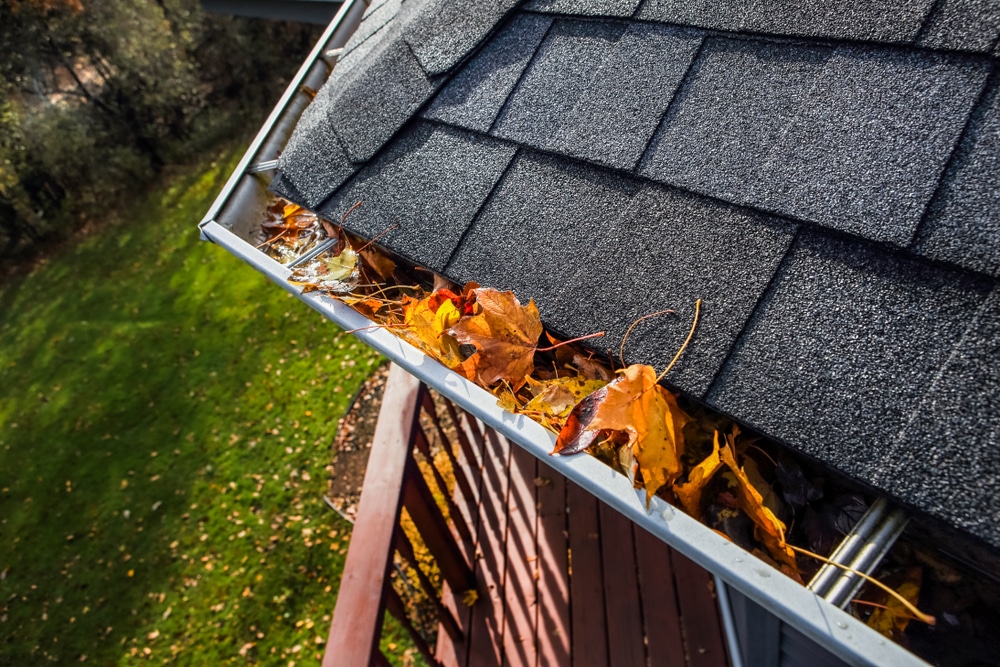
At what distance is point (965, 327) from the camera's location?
87cm

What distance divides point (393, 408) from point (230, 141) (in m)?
10.7

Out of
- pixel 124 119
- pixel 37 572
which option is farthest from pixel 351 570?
pixel 124 119

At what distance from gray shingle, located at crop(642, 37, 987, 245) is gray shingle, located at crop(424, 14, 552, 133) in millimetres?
521

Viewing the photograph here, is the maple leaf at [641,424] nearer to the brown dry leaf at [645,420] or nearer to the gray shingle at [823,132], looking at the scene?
the brown dry leaf at [645,420]

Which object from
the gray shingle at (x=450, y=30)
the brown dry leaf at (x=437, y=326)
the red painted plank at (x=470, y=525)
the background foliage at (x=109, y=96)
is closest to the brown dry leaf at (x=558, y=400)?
the brown dry leaf at (x=437, y=326)

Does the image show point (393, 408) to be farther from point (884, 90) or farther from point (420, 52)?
point (884, 90)

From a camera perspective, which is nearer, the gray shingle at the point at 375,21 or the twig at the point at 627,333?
the twig at the point at 627,333

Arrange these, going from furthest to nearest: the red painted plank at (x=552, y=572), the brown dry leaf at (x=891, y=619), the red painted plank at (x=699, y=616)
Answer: the red painted plank at (x=552, y=572) < the red painted plank at (x=699, y=616) < the brown dry leaf at (x=891, y=619)

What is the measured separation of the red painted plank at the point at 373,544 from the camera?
176 centimetres

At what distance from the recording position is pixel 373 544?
1957 mm

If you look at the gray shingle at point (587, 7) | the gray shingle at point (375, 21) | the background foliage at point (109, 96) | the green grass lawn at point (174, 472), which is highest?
the background foliage at point (109, 96)

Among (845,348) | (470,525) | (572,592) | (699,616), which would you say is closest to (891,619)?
(845,348)

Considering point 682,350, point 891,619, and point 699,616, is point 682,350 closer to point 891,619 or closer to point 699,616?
point 891,619

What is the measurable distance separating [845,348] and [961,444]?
0.66 feet
